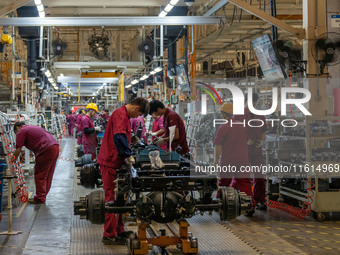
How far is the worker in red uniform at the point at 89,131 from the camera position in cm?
1197

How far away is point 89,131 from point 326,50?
570cm

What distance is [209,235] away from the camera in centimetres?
654

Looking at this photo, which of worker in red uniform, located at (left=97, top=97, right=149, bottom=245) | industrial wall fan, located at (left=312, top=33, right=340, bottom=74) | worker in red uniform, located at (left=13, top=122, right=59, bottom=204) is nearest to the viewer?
worker in red uniform, located at (left=97, top=97, right=149, bottom=245)

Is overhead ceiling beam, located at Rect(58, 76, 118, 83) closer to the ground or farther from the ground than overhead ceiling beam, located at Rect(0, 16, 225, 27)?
closer to the ground

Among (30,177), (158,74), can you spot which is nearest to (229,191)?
(30,177)

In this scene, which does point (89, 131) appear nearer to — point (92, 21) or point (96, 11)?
point (92, 21)

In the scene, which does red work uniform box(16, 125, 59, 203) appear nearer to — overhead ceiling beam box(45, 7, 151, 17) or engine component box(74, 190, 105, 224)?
engine component box(74, 190, 105, 224)

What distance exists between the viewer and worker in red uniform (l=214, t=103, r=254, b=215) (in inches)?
298

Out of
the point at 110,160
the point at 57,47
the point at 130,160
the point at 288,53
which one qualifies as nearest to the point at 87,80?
the point at 57,47

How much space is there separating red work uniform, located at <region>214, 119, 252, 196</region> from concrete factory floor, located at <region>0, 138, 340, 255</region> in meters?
0.56

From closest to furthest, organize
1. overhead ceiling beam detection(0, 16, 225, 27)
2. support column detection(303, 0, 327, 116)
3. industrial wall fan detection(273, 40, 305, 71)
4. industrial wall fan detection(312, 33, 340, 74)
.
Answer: industrial wall fan detection(312, 33, 340, 74) < support column detection(303, 0, 327, 116) < industrial wall fan detection(273, 40, 305, 71) < overhead ceiling beam detection(0, 16, 225, 27)

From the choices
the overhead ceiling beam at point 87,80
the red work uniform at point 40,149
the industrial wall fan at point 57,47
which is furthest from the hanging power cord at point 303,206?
the industrial wall fan at point 57,47

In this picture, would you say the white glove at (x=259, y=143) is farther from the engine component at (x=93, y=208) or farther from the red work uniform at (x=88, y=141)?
the red work uniform at (x=88, y=141)

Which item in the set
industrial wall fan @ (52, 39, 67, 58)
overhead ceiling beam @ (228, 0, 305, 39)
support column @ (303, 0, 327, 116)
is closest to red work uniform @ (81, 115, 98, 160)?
overhead ceiling beam @ (228, 0, 305, 39)
